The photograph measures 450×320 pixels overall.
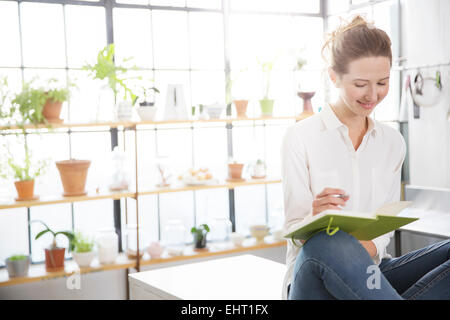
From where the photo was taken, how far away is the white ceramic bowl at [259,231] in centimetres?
420

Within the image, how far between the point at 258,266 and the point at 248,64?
247 cm

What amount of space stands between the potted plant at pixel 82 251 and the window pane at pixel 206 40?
1.59 metres

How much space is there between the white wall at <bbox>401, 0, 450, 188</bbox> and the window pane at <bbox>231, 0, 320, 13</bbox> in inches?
40.5

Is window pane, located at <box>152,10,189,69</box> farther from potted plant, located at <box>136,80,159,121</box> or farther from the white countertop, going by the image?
the white countertop

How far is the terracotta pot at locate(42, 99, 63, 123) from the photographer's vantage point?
3410 millimetres

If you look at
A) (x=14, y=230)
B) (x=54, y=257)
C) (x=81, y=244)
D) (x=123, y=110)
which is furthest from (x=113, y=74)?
(x=14, y=230)

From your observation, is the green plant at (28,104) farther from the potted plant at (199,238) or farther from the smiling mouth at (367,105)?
the smiling mouth at (367,105)

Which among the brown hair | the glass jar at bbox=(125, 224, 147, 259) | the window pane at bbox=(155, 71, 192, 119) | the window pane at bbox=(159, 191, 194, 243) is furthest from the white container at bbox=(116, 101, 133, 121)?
the window pane at bbox=(159, 191, 194, 243)

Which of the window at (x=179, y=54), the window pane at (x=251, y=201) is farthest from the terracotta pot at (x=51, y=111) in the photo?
the window pane at (x=251, y=201)
